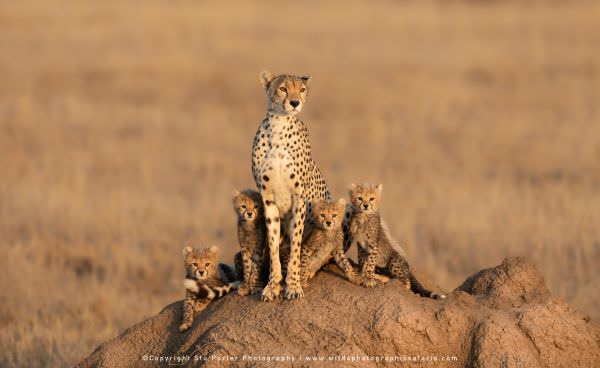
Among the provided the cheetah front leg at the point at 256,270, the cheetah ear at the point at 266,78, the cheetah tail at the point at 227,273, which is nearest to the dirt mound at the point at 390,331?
the cheetah front leg at the point at 256,270

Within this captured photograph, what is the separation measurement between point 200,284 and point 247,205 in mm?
517

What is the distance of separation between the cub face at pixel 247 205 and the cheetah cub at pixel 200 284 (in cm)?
28

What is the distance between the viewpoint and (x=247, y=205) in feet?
18.7

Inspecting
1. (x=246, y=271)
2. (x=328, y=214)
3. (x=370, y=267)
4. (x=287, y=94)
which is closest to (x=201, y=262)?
(x=246, y=271)

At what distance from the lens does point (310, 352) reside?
5.08m

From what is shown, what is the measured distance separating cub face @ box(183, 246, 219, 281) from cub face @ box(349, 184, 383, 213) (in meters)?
0.85

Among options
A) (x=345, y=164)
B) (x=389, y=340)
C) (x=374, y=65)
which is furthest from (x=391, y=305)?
(x=374, y=65)

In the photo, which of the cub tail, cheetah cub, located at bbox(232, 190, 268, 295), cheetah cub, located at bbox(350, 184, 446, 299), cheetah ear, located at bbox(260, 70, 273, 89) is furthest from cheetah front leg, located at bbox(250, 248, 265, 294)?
cheetah ear, located at bbox(260, 70, 273, 89)

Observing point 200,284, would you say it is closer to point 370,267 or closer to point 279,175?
point 279,175

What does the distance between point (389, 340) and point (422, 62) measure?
1530 cm

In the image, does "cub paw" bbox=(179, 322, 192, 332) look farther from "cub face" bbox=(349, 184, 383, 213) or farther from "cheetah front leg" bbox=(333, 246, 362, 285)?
"cub face" bbox=(349, 184, 383, 213)

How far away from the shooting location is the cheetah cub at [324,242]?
5.55m

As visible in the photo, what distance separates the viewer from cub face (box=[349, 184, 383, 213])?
5.76m

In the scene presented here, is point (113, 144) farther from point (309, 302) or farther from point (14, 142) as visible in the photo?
point (309, 302)
